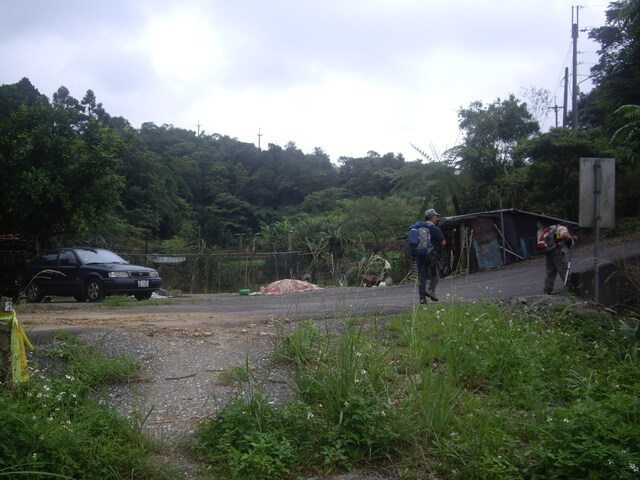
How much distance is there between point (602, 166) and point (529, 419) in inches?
197

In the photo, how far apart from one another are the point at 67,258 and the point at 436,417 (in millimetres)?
11147

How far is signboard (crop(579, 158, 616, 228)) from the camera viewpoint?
7.28 m

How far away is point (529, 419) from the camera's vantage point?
369cm

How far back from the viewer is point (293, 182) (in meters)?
52.8

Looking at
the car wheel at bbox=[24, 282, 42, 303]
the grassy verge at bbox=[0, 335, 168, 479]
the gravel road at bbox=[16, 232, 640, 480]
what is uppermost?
the grassy verge at bbox=[0, 335, 168, 479]

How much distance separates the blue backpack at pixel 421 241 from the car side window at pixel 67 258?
837cm

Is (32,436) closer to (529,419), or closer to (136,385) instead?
(136,385)

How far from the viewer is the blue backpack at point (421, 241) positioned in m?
8.00

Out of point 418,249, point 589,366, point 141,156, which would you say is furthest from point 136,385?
point 141,156

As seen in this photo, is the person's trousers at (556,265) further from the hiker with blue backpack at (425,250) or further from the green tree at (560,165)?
the green tree at (560,165)

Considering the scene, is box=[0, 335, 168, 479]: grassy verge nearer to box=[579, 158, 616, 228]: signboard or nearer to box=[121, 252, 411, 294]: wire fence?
box=[579, 158, 616, 228]: signboard

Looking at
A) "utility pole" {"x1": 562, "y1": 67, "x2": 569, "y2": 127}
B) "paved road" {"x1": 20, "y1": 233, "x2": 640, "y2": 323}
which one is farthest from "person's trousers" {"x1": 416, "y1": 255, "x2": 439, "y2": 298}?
"utility pole" {"x1": 562, "y1": 67, "x2": 569, "y2": 127}

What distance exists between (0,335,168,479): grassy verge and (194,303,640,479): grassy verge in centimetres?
44

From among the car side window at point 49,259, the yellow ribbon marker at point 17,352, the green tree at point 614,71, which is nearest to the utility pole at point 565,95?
the green tree at point 614,71
